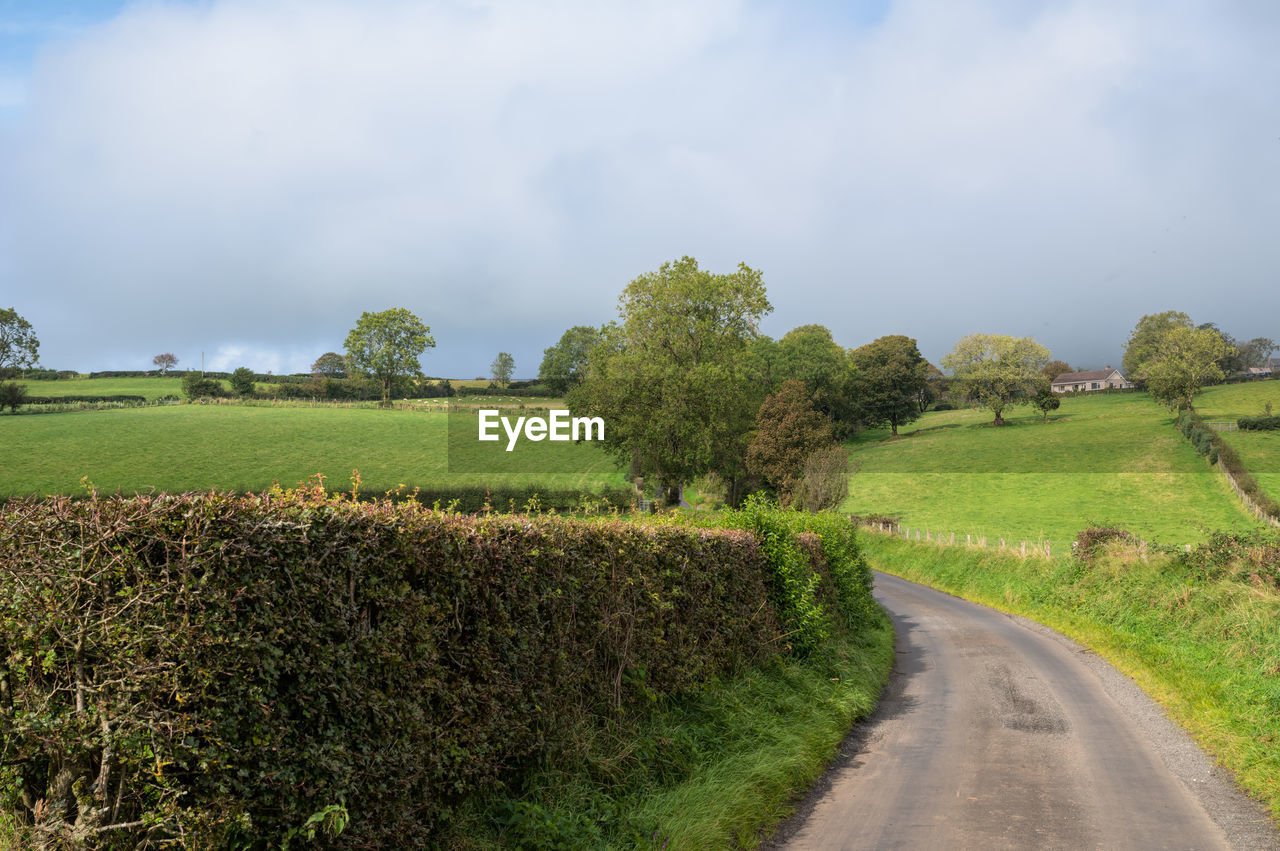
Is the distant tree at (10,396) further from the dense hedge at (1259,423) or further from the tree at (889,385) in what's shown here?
the dense hedge at (1259,423)

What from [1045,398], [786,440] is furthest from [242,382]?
[1045,398]

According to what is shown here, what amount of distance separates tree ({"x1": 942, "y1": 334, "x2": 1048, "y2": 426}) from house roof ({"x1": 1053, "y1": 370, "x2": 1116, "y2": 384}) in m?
63.6

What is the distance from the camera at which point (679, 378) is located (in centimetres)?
4831

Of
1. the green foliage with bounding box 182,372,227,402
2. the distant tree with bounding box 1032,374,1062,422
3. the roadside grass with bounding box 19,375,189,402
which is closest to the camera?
the green foliage with bounding box 182,372,227,402

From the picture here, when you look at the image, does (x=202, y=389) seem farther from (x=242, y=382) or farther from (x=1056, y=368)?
(x=1056, y=368)

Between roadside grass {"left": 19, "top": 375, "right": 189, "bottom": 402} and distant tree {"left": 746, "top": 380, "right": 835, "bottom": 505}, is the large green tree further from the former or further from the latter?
roadside grass {"left": 19, "top": 375, "right": 189, "bottom": 402}

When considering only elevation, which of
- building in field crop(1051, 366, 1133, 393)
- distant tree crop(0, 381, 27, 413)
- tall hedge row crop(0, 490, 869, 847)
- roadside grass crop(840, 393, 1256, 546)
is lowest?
roadside grass crop(840, 393, 1256, 546)

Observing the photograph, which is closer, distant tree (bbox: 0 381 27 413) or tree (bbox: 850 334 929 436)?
distant tree (bbox: 0 381 27 413)

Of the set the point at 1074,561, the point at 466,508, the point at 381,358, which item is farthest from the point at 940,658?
the point at 381,358

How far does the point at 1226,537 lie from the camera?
760 inches

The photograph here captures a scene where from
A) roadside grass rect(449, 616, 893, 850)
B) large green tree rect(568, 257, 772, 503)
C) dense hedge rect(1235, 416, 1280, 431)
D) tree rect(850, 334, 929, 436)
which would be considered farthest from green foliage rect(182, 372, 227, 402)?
dense hedge rect(1235, 416, 1280, 431)

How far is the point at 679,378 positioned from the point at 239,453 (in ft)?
113

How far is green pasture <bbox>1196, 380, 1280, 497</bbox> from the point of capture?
173 ft

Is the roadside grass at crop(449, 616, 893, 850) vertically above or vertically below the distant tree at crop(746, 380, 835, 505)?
below
